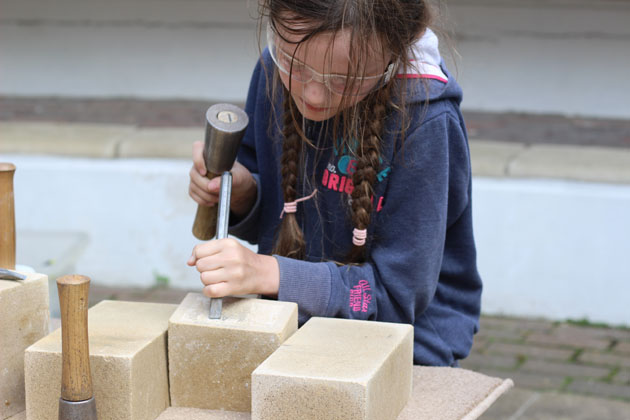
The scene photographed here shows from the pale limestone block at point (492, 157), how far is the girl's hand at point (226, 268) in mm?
2215

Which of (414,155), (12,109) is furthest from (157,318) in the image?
(12,109)

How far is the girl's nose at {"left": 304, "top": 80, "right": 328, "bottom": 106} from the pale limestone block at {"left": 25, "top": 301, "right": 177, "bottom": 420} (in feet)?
1.39

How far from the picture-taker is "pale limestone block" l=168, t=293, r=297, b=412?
122 cm

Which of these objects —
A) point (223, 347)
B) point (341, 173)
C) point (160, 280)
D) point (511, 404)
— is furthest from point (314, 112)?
point (160, 280)

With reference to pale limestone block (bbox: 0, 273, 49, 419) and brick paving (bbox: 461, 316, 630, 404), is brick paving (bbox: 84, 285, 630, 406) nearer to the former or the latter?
brick paving (bbox: 461, 316, 630, 404)

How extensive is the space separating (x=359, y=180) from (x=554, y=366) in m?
1.97

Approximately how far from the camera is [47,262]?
3.56 metres

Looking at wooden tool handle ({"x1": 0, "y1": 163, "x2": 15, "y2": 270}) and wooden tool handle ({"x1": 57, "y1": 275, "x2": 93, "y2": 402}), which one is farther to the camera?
wooden tool handle ({"x1": 0, "y1": 163, "x2": 15, "y2": 270})

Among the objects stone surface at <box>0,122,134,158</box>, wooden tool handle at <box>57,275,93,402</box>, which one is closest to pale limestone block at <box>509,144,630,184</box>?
stone surface at <box>0,122,134,158</box>

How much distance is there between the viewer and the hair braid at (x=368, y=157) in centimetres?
144

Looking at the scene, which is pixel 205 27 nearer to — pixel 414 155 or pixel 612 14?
pixel 612 14

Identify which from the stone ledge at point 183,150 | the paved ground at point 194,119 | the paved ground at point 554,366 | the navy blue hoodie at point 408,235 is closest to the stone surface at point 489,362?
the paved ground at point 554,366

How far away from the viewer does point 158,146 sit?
3.81 meters

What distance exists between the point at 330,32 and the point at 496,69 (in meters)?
3.16
